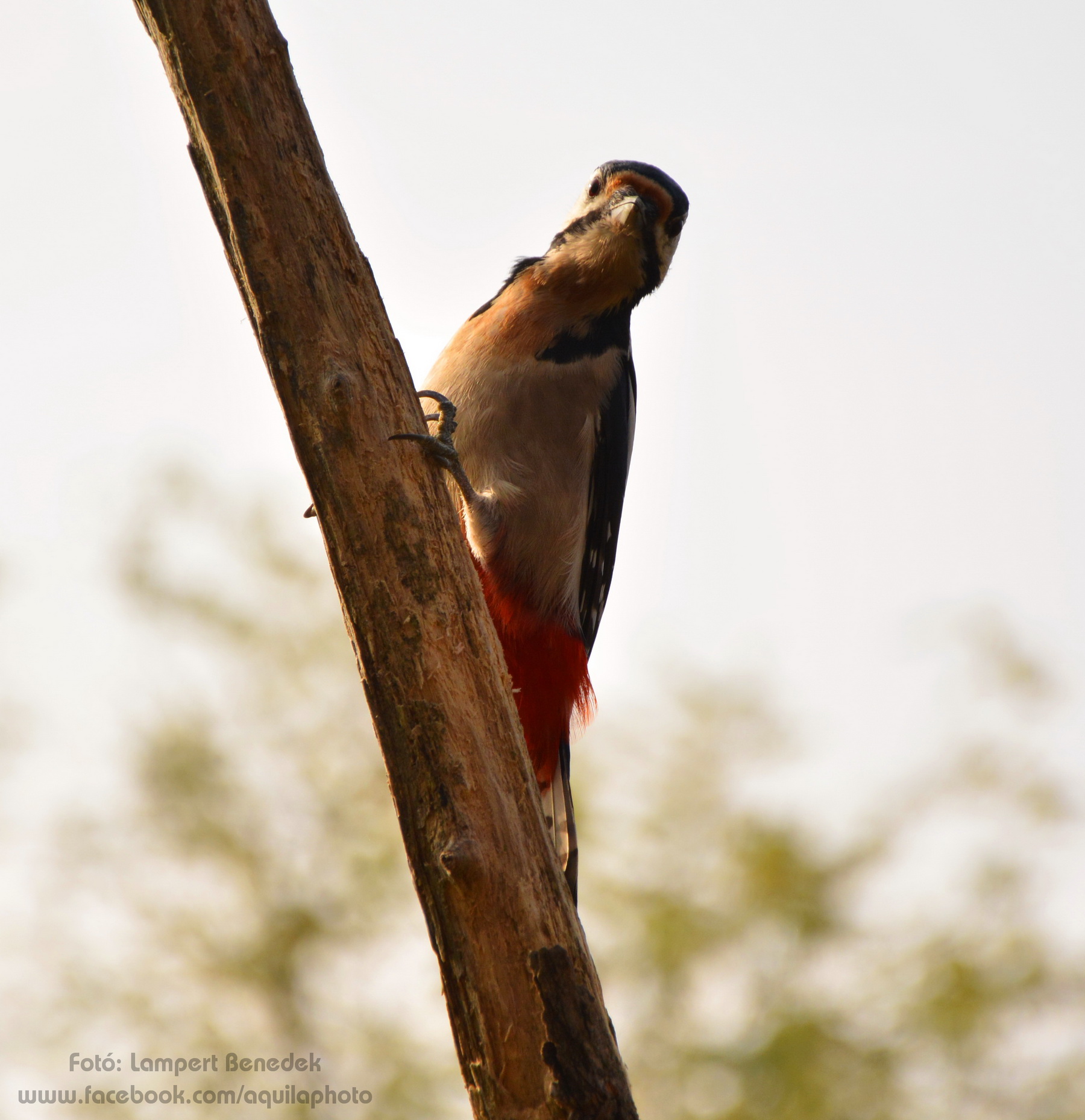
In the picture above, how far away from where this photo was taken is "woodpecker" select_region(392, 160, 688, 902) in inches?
143

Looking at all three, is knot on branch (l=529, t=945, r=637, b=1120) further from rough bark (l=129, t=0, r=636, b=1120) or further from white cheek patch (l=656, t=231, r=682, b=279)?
white cheek patch (l=656, t=231, r=682, b=279)

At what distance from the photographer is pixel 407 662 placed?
2254 mm

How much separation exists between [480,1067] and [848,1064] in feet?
31.7

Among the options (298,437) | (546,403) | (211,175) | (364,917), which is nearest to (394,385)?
(298,437)

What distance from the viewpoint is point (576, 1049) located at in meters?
1.99

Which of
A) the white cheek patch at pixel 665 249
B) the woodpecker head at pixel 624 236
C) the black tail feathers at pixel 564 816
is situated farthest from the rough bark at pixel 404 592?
the white cheek patch at pixel 665 249

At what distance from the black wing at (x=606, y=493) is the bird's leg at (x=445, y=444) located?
0.60m

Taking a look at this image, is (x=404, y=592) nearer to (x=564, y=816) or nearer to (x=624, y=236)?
(x=564, y=816)

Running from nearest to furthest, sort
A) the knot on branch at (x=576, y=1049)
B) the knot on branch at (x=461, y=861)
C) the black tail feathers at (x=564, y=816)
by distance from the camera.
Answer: the knot on branch at (x=576, y=1049)
the knot on branch at (x=461, y=861)
the black tail feathers at (x=564, y=816)

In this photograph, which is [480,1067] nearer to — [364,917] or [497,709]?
[497,709]

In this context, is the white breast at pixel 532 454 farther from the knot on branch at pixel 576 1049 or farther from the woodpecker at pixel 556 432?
the knot on branch at pixel 576 1049

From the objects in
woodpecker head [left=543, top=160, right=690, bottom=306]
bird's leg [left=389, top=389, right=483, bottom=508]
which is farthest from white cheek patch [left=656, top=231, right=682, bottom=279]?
bird's leg [left=389, top=389, right=483, bottom=508]

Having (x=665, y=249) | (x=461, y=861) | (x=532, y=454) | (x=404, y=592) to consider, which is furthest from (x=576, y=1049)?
(x=665, y=249)

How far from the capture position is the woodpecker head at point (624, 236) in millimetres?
3863
